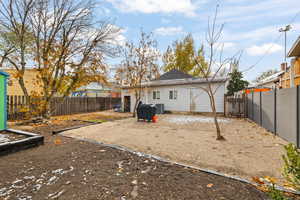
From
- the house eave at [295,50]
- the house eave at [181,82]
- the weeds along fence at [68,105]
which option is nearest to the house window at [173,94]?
the house eave at [181,82]

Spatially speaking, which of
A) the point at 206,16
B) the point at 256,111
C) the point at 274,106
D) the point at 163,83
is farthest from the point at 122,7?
the point at 256,111

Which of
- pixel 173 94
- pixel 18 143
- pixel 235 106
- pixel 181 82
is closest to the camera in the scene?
pixel 18 143

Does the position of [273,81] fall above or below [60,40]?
below

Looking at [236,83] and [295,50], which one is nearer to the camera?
[295,50]

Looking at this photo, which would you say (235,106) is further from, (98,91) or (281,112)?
(98,91)

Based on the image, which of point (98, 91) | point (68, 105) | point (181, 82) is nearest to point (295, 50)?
point (181, 82)

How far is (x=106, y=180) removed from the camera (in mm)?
2375

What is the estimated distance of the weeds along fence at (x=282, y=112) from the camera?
12.9ft

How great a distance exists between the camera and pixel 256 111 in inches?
295

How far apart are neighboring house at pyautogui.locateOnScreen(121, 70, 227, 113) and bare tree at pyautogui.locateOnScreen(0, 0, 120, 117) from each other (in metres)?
5.91

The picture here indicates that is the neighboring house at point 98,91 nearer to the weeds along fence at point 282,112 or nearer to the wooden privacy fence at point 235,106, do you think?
the wooden privacy fence at point 235,106

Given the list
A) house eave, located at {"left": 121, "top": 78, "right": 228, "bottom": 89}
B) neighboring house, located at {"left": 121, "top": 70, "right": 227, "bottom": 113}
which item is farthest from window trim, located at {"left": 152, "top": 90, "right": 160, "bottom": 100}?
house eave, located at {"left": 121, "top": 78, "right": 228, "bottom": 89}

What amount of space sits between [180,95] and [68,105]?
953 cm

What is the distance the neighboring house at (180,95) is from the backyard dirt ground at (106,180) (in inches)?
358
